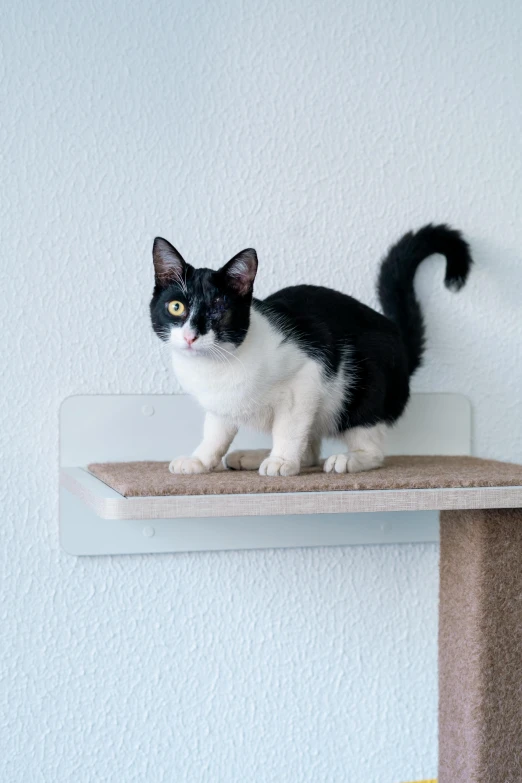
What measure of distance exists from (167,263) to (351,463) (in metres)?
0.31

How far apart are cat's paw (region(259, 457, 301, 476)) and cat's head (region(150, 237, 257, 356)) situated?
0.44 feet

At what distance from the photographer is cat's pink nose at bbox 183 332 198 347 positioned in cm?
84

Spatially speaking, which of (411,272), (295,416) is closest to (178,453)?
(295,416)

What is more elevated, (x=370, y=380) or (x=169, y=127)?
(x=169, y=127)

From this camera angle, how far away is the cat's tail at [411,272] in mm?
1128

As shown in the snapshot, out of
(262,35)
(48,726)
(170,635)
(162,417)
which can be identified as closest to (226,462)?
(162,417)

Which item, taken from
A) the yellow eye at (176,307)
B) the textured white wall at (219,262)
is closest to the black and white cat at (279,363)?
the yellow eye at (176,307)

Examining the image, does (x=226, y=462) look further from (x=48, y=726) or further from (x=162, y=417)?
(x=48, y=726)

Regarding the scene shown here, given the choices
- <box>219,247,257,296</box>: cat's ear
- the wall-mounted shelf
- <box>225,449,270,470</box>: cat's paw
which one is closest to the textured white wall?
the wall-mounted shelf

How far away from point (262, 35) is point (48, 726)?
956mm

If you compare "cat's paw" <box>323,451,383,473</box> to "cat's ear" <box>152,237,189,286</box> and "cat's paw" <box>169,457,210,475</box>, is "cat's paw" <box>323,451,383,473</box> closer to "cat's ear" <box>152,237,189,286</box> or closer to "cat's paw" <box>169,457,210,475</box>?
"cat's paw" <box>169,457,210,475</box>

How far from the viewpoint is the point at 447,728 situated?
1104 millimetres

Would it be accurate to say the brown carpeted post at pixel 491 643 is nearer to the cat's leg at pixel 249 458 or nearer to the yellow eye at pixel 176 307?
the cat's leg at pixel 249 458

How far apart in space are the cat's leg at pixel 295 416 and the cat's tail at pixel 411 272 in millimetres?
244
